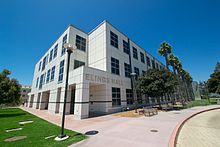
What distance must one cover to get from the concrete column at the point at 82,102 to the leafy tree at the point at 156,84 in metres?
10.7

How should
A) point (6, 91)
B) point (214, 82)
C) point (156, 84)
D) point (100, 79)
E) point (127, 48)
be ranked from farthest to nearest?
point (214, 82) < point (127, 48) < point (156, 84) < point (6, 91) < point (100, 79)

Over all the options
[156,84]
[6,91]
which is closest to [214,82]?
[156,84]

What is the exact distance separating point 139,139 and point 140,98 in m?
19.2

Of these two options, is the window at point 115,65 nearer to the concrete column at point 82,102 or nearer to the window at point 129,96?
the window at point 129,96

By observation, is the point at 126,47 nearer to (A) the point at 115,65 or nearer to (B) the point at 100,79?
(A) the point at 115,65

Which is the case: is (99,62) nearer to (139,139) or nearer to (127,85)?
(127,85)

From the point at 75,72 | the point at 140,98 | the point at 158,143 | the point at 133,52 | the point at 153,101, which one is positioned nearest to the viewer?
the point at 158,143

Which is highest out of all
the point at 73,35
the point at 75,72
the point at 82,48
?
the point at 73,35

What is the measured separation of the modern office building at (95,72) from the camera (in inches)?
597

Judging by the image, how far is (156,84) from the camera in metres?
18.4

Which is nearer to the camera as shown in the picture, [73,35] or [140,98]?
[73,35]

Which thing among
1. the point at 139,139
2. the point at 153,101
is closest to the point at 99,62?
the point at 139,139

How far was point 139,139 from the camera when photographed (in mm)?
5715

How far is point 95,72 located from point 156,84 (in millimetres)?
10632
